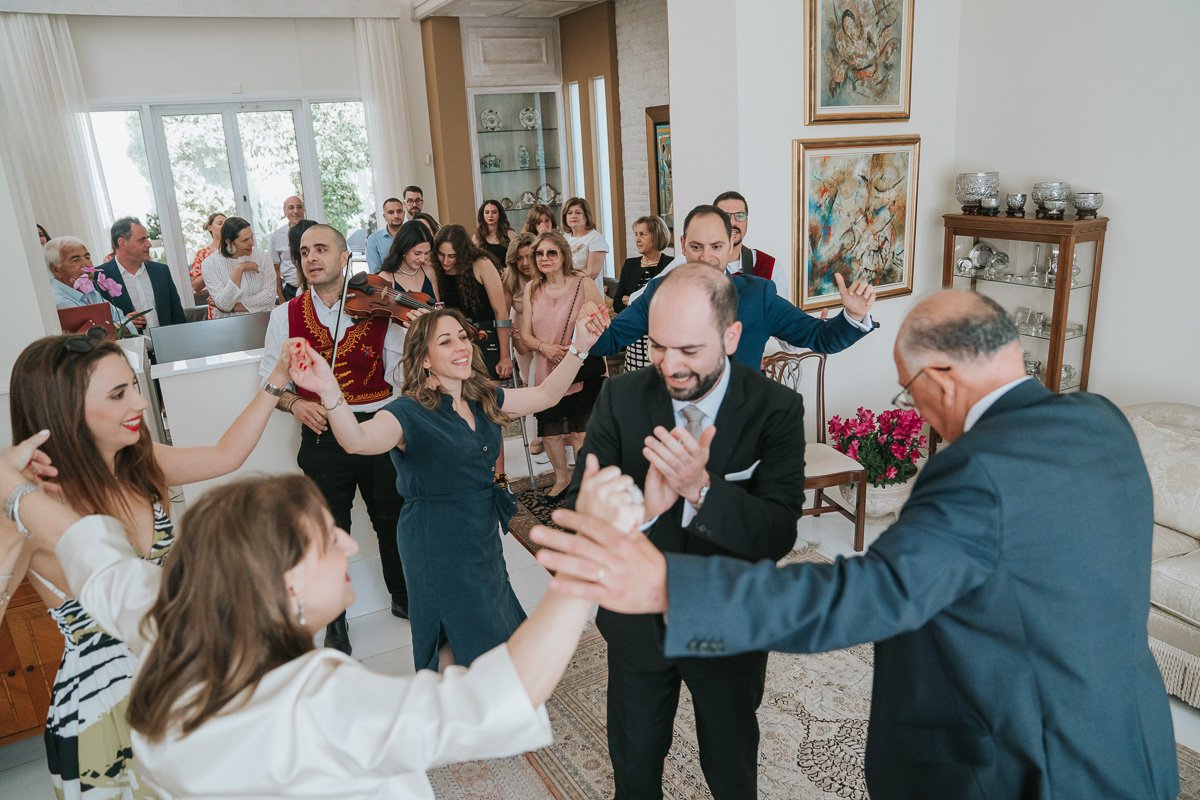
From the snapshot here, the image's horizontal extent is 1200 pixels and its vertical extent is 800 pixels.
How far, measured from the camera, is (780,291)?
15.3ft

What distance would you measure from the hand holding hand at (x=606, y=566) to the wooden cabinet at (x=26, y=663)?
103 inches

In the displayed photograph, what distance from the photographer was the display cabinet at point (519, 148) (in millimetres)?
9188

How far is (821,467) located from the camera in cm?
429

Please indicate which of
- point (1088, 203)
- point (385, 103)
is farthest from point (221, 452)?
point (385, 103)

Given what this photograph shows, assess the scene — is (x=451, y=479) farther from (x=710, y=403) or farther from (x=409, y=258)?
(x=409, y=258)

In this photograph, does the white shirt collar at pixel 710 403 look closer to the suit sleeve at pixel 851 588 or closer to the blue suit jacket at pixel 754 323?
the suit sleeve at pixel 851 588

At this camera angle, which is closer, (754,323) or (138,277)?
(754,323)

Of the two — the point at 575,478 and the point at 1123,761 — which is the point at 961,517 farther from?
the point at 575,478

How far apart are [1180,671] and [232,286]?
265 inches

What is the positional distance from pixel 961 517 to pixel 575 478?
38.9 inches

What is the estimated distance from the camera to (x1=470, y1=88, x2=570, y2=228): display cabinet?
30.1ft

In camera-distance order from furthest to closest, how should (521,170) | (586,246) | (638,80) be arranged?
1. (521,170)
2. (638,80)
3. (586,246)

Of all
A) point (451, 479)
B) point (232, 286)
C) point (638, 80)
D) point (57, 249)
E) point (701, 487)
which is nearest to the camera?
point (701, 487)

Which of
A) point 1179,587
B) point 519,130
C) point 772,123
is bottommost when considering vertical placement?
point 1179,587
